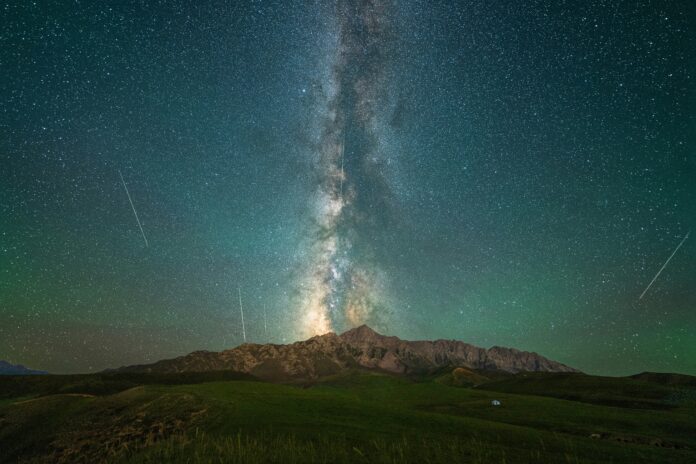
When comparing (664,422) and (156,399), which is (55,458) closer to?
(156,399)

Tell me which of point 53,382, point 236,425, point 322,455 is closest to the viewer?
point 322,455

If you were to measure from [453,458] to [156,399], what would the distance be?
148 feet

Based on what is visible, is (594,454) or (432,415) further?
(432,415)

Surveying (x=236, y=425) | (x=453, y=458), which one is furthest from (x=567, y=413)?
(x=236, y=425)

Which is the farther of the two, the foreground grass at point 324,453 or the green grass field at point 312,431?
the green grass field at point 312,431

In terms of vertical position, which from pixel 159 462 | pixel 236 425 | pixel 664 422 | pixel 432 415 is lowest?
pixel 664 422

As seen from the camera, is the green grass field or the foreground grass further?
the green grass field

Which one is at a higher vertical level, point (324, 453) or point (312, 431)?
point (324, 453)

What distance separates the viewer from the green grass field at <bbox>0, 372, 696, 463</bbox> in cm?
2667

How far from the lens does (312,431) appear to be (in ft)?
118

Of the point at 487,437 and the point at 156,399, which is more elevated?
the point at 156,399

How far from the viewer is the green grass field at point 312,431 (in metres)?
26.7

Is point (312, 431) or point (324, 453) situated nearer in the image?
point (324, 453)

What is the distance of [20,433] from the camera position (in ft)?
174
